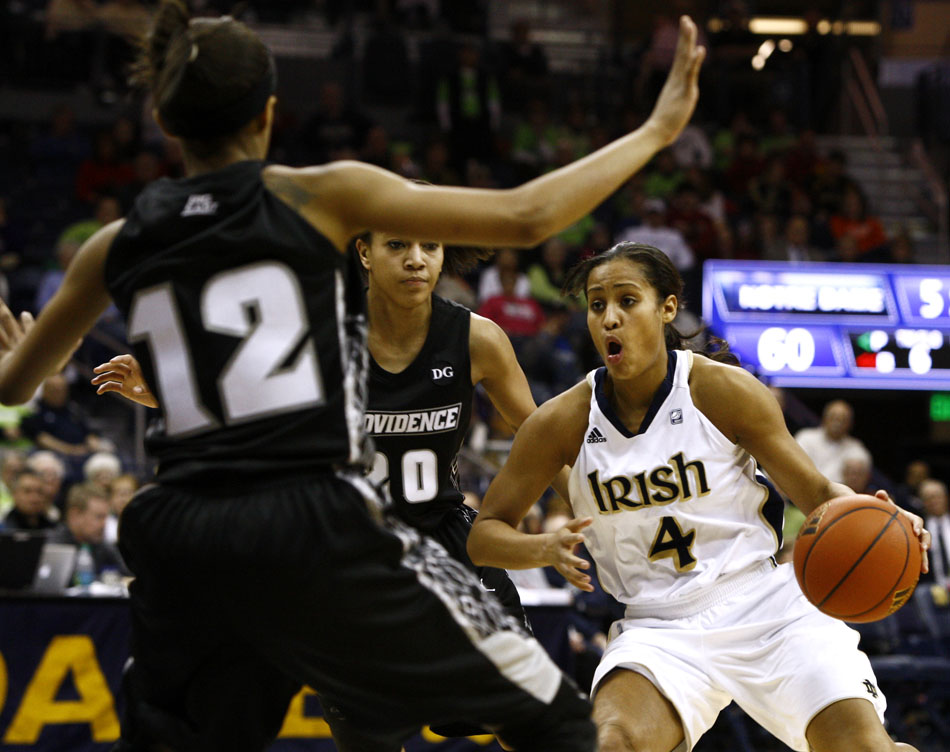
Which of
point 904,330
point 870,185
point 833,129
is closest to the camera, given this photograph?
point 904,330

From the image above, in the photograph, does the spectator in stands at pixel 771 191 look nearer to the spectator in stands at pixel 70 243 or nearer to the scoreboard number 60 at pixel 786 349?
the scoreboard number 60 at pixel 786 349

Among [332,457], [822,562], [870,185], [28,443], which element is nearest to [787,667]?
[822,562]

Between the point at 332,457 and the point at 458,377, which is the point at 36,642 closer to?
the point at 458,377

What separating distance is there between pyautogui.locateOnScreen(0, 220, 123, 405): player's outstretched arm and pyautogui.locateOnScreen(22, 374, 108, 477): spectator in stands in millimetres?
7242

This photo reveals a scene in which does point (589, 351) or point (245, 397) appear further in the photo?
point (589, 351)

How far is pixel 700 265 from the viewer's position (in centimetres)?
1327

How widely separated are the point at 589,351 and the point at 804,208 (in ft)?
15.4

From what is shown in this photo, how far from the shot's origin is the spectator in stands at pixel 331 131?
14.1m

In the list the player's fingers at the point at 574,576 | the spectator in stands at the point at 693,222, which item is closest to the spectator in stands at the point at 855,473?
the spectator in stands at the point at 693,222

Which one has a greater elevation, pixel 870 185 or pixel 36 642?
pixel 870 185

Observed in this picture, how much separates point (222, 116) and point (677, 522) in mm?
2041

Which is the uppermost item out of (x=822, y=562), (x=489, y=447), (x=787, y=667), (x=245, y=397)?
(x=245, y=397)

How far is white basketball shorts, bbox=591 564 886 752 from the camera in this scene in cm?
376

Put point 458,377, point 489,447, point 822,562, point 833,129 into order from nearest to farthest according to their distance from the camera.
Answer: point 822,562
point 458,377
point 489,447
point 833,129
